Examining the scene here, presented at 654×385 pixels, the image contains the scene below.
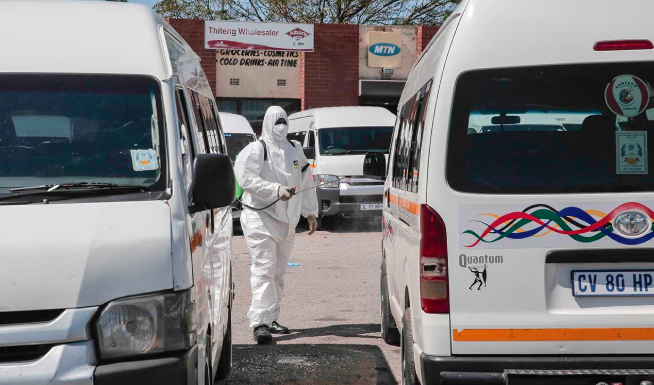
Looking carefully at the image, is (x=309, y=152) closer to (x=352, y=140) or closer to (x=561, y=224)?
(x=352, y=140)

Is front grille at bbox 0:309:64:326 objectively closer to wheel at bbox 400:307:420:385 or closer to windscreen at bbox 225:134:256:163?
wheel at bbox 400:307:420:385

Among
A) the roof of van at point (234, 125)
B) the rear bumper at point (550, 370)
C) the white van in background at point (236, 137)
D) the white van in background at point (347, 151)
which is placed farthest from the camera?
the white van in background at point (347, 151)

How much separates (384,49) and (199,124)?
2195 cm

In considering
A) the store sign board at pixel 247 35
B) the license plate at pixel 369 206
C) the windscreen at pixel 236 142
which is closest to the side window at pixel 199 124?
the windscreen at pixel 236 142

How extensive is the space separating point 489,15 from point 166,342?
2124 mm

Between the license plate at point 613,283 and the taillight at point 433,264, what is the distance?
0.60 metres

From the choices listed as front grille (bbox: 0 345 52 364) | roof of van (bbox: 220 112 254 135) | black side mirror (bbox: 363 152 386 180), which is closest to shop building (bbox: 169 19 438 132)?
roof of van (bbox: 220 112 254 135)

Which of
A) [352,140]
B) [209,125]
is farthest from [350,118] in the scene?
[209,125]

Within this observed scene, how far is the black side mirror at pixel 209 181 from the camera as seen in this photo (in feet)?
14.1

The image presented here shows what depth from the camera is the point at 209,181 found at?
169 inches

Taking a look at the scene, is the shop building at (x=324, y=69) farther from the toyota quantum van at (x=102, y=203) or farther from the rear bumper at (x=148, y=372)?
the rear bumper at (x=148, y=372)

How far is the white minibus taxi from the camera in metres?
4.23

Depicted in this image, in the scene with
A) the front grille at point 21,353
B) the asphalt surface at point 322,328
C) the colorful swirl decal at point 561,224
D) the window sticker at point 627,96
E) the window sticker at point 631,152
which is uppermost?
the window sticker at point 627,96

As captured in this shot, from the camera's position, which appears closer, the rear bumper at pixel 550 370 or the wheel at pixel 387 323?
the rear bumper at pixel 550 370
